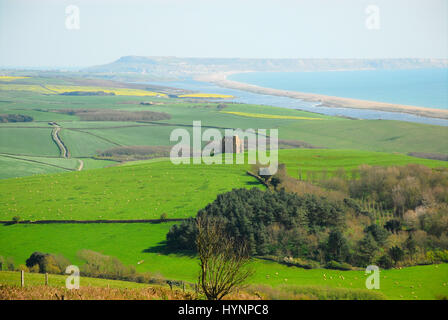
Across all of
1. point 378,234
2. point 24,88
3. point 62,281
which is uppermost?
point 24,88

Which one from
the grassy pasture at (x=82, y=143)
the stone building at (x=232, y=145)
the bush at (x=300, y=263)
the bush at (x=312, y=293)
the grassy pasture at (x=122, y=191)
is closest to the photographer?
the bush at (x=312, y=293)

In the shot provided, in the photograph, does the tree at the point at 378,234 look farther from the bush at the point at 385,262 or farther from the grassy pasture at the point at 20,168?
the grassy pasture at the point at 20,168

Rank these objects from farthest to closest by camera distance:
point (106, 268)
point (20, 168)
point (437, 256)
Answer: point (20, 168) < point (437, 256) < point (106, 268)

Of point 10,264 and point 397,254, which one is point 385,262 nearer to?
point 397,254

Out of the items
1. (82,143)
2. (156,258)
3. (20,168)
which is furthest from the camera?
(82,143)

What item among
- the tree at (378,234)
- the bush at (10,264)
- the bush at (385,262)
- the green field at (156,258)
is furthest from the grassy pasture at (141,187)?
the bush at (385,262)

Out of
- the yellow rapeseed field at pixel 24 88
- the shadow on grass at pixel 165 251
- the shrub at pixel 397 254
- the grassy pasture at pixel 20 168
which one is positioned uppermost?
the yellow rapeseed field at pixel 24 88

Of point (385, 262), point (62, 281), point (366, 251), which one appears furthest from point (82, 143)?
point (385, 262)

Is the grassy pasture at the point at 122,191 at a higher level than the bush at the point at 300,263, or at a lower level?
higher
